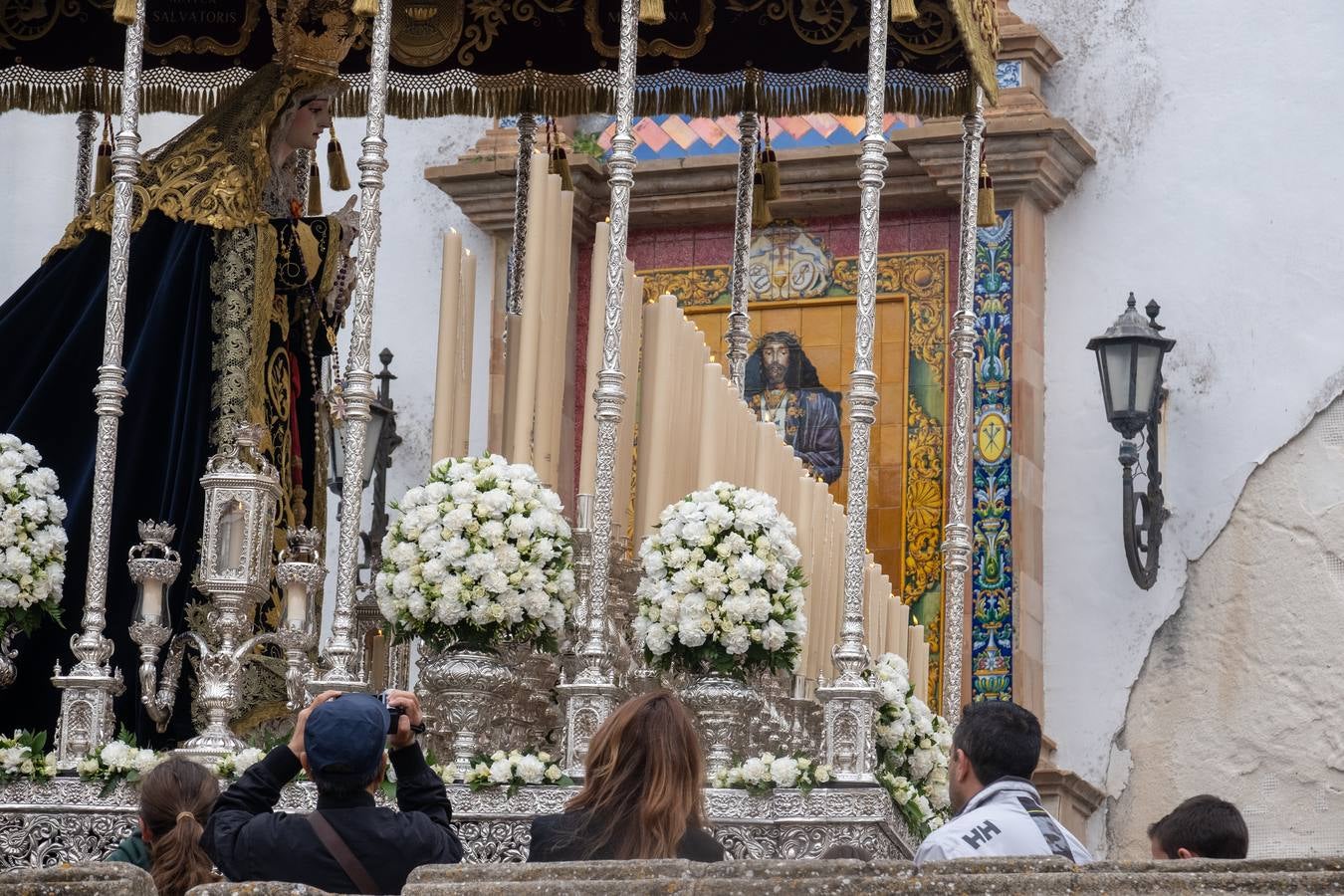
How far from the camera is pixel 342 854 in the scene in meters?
4.56

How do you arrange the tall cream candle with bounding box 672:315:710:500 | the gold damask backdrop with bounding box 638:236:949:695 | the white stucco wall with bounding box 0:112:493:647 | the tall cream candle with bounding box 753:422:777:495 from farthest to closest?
the white stucco wall with bounding box 0:112:493:647, the gold damask backdrop with bounding box 638:236:949:695, the tall cream candle with bounding box 753:422:777:495, the tall cream candle with bounding box 672:315:710:500

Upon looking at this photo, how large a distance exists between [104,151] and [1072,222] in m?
3.93

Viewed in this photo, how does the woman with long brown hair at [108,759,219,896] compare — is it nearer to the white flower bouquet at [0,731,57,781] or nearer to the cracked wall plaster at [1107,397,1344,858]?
the white flower bouquet at [0,731,57,781]

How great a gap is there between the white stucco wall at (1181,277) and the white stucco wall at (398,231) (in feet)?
8.11

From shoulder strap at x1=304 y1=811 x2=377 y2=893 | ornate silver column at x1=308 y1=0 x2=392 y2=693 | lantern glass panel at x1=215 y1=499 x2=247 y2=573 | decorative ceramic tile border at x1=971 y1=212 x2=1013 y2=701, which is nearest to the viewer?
shoulder strap at x1=304 y1=811 x2=377 y2=893

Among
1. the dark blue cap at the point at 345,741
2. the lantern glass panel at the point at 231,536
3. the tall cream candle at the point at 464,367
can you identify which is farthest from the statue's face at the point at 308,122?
the dark blue cap at the point at 345,741

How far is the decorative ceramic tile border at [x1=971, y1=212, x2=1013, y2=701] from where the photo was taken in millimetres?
10406

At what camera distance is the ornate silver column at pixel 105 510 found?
23.1 ft

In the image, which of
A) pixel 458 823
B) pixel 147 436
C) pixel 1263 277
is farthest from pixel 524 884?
pixel 1263 277

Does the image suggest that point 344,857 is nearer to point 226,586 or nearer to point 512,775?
point 512,775

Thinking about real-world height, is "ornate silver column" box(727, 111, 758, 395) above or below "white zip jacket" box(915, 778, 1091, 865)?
above

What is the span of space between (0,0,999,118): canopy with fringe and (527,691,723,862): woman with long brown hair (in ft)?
14.2

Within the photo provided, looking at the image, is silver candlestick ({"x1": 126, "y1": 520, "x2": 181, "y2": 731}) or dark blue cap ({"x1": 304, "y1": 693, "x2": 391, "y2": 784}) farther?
silver candlestick ({"x1": 126, "y1": 520, "x2": 181, "y2": 731})

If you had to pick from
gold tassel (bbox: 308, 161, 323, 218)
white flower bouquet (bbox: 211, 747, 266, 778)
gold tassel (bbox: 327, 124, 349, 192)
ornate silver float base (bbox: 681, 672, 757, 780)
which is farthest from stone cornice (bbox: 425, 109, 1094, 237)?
white flower bouquet (bbox: 211, 747, 266, 778)
